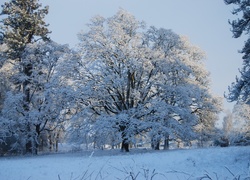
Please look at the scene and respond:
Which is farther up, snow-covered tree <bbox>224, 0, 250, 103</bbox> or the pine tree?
the pine tree

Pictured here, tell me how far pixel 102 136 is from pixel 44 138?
1704cm

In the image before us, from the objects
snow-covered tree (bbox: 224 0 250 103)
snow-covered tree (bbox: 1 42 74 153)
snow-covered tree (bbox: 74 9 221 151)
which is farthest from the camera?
snow-covered tree (bbox: 1 42 74 153)

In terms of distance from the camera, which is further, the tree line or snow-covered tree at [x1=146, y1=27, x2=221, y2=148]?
snow-covered tree at [x1=146, y1=27, x2=221, y2=148]

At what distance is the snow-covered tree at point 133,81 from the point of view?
23109 millimetres

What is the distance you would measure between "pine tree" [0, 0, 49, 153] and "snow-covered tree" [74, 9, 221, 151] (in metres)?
6.88

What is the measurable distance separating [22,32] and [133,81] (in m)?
13.5

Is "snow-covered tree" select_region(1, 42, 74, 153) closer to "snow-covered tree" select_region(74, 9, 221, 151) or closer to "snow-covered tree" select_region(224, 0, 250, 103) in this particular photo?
"snow-covered tree" select_region(74, 9, 221, 151)

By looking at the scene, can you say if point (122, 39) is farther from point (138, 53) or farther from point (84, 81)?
point (84, 81)

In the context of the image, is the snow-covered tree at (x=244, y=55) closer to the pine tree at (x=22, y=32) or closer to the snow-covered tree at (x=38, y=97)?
the snow-covered tree at (x=38, y=97)

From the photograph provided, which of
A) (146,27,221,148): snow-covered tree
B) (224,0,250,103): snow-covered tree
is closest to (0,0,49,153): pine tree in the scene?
(146,27,221,148): snow-covered tree

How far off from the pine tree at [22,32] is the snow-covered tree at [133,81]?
22.6 feet

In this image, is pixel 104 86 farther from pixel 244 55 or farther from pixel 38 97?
pixel 244 55

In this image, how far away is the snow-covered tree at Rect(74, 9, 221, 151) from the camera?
2311cm

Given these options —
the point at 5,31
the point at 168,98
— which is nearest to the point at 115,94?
the point at 168,98
